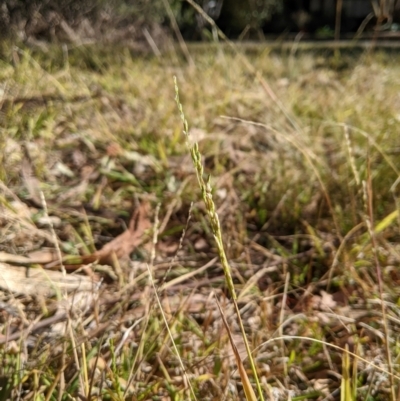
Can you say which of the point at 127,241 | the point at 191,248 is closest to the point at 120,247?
the point at 127,241

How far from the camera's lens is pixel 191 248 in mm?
1109

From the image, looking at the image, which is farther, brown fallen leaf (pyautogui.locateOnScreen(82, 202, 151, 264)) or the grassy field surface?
brown fallen leaf (pyautogui.locateOnScreen(82, 202, 151, 264))

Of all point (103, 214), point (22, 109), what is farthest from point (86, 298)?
point (22, 109)

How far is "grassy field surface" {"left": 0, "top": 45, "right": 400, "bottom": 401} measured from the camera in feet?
2.34

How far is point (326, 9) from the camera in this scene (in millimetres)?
10516

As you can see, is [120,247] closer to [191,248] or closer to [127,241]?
[127,241]

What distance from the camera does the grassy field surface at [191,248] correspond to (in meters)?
0.71

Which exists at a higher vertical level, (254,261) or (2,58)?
(2,58)

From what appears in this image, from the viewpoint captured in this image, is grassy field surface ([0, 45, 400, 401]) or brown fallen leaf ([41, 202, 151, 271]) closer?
grassy field surface ([0, 45, 400, 401])

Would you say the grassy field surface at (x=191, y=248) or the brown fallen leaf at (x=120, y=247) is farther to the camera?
the brown fallen leaf at (x=120, y=247)

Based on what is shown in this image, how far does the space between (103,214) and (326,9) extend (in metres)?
10.8

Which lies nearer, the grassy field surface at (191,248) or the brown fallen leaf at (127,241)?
the grassy field surface at (191,248)

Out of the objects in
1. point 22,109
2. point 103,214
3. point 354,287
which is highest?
point 22,109

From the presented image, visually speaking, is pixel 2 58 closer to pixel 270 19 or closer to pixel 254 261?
pixel 254 261
